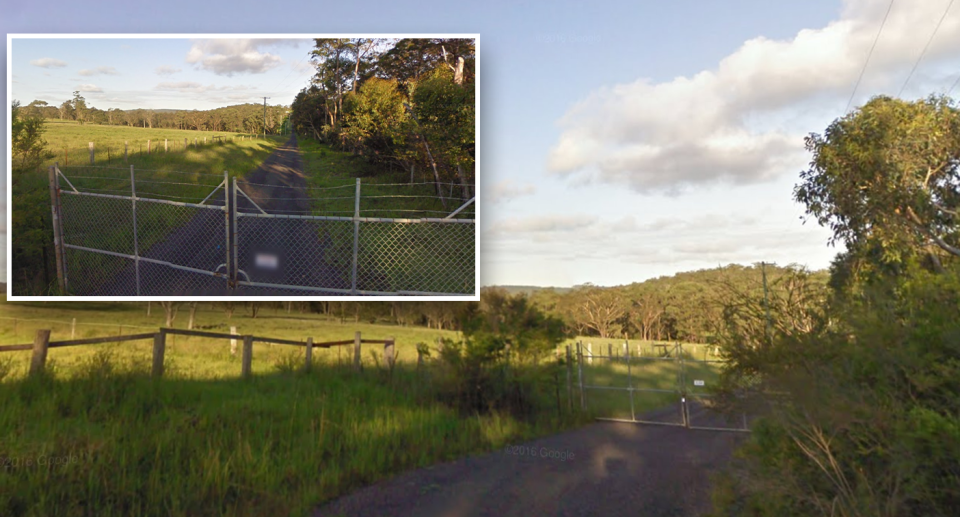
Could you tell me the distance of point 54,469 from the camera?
584cm

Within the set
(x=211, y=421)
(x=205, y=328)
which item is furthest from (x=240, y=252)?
(x=211, y=421)

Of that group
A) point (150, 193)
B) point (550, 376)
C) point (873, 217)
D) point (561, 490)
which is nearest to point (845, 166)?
point (873, 217)

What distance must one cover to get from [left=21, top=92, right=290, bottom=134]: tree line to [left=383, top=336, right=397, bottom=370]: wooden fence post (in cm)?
352

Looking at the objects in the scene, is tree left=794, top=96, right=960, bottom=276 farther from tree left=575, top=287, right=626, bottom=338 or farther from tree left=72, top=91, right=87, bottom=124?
tree left=72, top=91, right=87, bottom=124

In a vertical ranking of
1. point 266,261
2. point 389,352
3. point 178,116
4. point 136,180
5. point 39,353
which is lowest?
point 389,352

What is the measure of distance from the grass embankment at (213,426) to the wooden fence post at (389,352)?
125 millimetres

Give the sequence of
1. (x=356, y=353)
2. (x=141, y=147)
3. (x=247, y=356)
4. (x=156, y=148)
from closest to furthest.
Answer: (x=141, y=147), (x=156, y=148), (x=247, y=356), (x=356, y=353)

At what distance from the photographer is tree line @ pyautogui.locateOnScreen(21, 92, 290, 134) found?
7.48 m

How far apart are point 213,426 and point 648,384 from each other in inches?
404

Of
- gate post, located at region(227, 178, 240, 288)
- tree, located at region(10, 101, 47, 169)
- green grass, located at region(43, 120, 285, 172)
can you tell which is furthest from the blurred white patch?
tree, located at region(10, 101, 47, 169)

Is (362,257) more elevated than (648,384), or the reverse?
(362,257)

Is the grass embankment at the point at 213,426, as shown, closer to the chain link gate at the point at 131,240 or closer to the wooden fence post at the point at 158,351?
the wooden fence post at the point at 158,351

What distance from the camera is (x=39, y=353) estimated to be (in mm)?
7543

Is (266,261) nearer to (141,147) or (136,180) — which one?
(136,180)
